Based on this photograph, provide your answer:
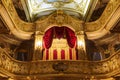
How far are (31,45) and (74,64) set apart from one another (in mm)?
3386

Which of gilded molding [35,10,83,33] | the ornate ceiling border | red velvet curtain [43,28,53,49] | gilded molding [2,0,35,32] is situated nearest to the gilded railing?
red velvet curtain [43,28,53,49]

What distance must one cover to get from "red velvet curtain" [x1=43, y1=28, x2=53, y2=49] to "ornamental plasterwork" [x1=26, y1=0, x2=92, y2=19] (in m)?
1.98

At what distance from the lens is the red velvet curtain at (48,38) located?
1123 cm

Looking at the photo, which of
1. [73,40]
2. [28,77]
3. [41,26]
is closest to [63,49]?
[73,40]

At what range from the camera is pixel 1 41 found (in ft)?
38.5

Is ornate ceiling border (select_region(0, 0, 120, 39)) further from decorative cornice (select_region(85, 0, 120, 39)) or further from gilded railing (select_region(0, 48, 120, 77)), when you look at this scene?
gilded railing (select_region(0, 48, 120, 77))

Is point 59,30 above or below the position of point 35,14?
below

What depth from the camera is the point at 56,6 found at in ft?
42.2

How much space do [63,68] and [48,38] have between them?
2.24 meters

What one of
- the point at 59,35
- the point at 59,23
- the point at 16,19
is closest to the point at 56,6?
the point at 59,23

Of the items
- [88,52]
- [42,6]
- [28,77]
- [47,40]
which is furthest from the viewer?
[42,6]

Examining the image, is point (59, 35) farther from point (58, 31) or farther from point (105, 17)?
point (105, 17)

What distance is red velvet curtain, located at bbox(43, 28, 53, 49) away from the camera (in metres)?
11.2

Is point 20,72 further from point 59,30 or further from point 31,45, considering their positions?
point 59,30
